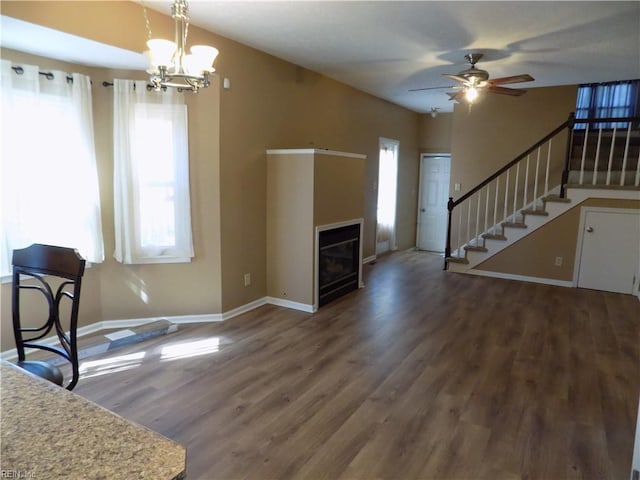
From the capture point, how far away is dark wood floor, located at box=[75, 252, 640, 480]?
2.25 meters

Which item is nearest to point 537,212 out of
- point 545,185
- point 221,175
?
point 545,185

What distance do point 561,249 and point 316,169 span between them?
12.4ft

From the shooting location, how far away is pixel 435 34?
3.81 m

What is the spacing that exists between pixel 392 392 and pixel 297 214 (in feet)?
7.47

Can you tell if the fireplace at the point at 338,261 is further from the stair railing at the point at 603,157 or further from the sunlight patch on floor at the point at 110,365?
the stair railing at the point at 603,157

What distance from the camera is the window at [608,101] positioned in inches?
242

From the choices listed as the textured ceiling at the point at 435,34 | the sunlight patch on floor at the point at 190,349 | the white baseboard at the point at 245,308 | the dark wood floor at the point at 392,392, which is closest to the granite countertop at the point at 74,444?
the dark wood floor at the point at 392,392

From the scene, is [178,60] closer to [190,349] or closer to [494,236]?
[190,349]

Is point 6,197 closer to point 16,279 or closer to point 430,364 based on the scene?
point 16,279

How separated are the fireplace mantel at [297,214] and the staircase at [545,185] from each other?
267 centimetres

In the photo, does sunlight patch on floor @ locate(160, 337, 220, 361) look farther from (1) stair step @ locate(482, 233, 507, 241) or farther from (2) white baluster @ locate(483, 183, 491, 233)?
(2) white baluster @ locate(483, 183, 491, 233)

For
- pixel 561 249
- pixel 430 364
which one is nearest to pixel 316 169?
pixel 430 364

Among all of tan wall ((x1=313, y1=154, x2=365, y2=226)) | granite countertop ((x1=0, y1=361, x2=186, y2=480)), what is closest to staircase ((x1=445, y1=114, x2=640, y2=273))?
tan wall ((x1=313, y1=154, x2=365, y2=226))

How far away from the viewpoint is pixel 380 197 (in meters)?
7.55
